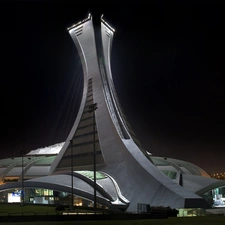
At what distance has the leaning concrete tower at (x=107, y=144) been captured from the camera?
1289 inches

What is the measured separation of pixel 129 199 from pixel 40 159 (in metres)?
20.2

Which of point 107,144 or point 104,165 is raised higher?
point 107,144

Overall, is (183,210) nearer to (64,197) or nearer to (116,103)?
(64,197)

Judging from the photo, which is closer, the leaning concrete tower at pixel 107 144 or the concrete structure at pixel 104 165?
the leaning concrete tower at pixel 107 144

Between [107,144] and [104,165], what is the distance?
2.70 m

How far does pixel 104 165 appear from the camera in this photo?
133ft

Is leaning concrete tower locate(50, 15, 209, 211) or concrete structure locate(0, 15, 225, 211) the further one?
concrete structure locate(0, 15, 225, 211)

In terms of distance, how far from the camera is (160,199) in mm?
31875

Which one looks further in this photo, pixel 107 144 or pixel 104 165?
pixel 107 144

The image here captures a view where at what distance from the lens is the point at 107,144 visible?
42031 mm

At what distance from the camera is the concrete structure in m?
33.2

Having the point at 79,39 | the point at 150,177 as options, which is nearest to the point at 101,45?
the point at 79,39

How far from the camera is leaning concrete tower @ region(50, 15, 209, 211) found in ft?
107

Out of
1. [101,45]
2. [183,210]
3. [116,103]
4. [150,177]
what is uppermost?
[101,45]
